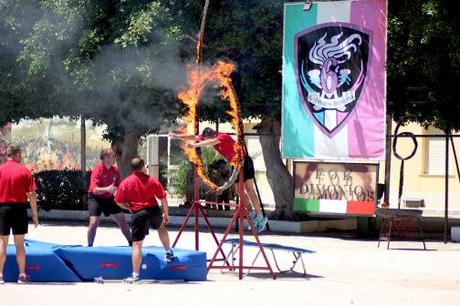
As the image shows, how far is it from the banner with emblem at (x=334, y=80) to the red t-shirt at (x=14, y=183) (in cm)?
894

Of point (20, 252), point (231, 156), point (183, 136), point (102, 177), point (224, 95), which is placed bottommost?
point (20, 252)

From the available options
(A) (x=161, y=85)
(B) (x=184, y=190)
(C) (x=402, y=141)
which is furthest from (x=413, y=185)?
(A) (x=161, y=85)

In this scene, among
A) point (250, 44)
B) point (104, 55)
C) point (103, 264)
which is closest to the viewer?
point (103, 264)

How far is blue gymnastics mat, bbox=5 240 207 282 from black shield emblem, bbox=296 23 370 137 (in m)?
7.57

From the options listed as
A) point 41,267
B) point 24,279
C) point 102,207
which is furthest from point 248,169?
point 24,279

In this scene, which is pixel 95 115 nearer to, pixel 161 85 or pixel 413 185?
pixel 161 85

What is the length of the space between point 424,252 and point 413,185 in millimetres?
19342

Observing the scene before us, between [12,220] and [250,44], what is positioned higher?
[250,44]

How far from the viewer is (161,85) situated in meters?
23.8

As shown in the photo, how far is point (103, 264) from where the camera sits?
14.7 m

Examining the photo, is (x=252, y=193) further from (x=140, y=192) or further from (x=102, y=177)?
(x=102, y=177)

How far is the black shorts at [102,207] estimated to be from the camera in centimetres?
1717

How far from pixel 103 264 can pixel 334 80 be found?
8.52 m

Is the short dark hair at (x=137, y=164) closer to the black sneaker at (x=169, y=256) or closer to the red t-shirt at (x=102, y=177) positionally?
the black sneaker at (x=169, y=256)
